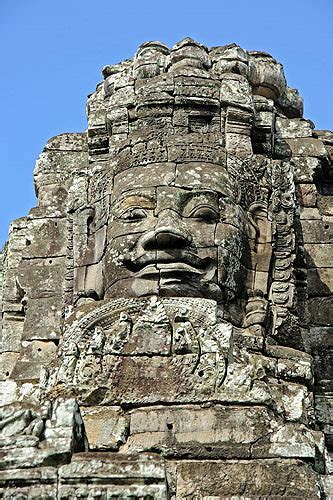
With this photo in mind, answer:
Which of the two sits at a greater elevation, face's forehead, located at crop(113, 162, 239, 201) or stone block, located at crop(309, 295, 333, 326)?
face's forehead, located at crop(113, 162, 239, 201)

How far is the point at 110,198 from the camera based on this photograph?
1351 centimetres

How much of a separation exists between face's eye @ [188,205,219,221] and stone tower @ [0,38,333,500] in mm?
22

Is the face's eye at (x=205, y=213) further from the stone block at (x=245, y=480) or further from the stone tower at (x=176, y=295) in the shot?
the stone block at (x=245, y=480)

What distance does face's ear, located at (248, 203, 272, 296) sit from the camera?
13234 millimetres

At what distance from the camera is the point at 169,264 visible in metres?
12.4

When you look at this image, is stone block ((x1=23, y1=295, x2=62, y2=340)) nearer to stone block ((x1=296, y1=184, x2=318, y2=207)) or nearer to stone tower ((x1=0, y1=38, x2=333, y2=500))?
stone tower ((x1=0, y1=38, x2=333, y2=500))

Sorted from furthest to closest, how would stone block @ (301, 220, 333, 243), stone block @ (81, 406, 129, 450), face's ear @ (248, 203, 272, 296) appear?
stone block @ (301, 220, 333, 243)
face's ear @ (248, 203, 272, 296)
stone block @ (81, 406, 129, 450)

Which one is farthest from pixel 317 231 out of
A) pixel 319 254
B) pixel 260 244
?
pixel 260 244

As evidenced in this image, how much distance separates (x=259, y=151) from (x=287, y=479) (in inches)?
196

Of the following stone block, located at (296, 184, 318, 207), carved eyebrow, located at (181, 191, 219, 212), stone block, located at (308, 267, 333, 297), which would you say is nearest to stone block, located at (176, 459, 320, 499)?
carved eyebrow, located at (181, 191, 219, 212)

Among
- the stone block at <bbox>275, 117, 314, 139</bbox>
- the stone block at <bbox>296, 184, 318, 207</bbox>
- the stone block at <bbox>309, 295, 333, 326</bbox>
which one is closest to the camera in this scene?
the stone block at <bbox>309, 295, 333, 326</bbox>

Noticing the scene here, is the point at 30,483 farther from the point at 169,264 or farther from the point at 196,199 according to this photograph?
the point at 196,199

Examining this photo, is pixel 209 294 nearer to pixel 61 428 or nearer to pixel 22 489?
pixel 61 428

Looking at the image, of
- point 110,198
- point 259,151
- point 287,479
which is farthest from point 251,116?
point 287,479
